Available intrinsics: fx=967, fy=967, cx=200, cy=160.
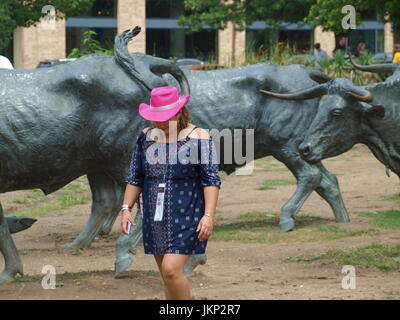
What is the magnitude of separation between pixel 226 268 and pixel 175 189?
2737 mm

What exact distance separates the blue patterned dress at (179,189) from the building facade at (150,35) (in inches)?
1505

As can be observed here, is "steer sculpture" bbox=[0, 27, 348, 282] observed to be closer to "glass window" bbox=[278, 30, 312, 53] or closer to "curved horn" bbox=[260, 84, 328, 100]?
"curved horn" bbox=[260, 84, 328, 100]

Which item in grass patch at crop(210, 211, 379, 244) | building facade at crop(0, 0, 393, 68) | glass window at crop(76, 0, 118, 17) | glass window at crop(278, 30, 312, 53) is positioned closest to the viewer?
grass patch at crop(210, 211, 379, 244)

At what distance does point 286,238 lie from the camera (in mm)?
10102

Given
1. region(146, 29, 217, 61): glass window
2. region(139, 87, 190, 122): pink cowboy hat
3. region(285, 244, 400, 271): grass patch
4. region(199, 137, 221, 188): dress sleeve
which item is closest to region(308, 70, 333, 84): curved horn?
region(285, 244, 400, 271): grass patch

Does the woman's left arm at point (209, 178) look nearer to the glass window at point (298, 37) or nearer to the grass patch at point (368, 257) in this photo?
the grass patch at point (368, 257)

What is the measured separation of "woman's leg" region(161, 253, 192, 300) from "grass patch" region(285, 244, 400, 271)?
2.80 m

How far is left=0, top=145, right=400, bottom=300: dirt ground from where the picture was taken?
23.8 feet

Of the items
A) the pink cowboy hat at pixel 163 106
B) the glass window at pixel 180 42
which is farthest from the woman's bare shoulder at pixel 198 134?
the glass window at pixel 180 42

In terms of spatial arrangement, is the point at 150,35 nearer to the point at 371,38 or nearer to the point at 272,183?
the point at 371,38

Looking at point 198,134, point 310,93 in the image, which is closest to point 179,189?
point 198,134
